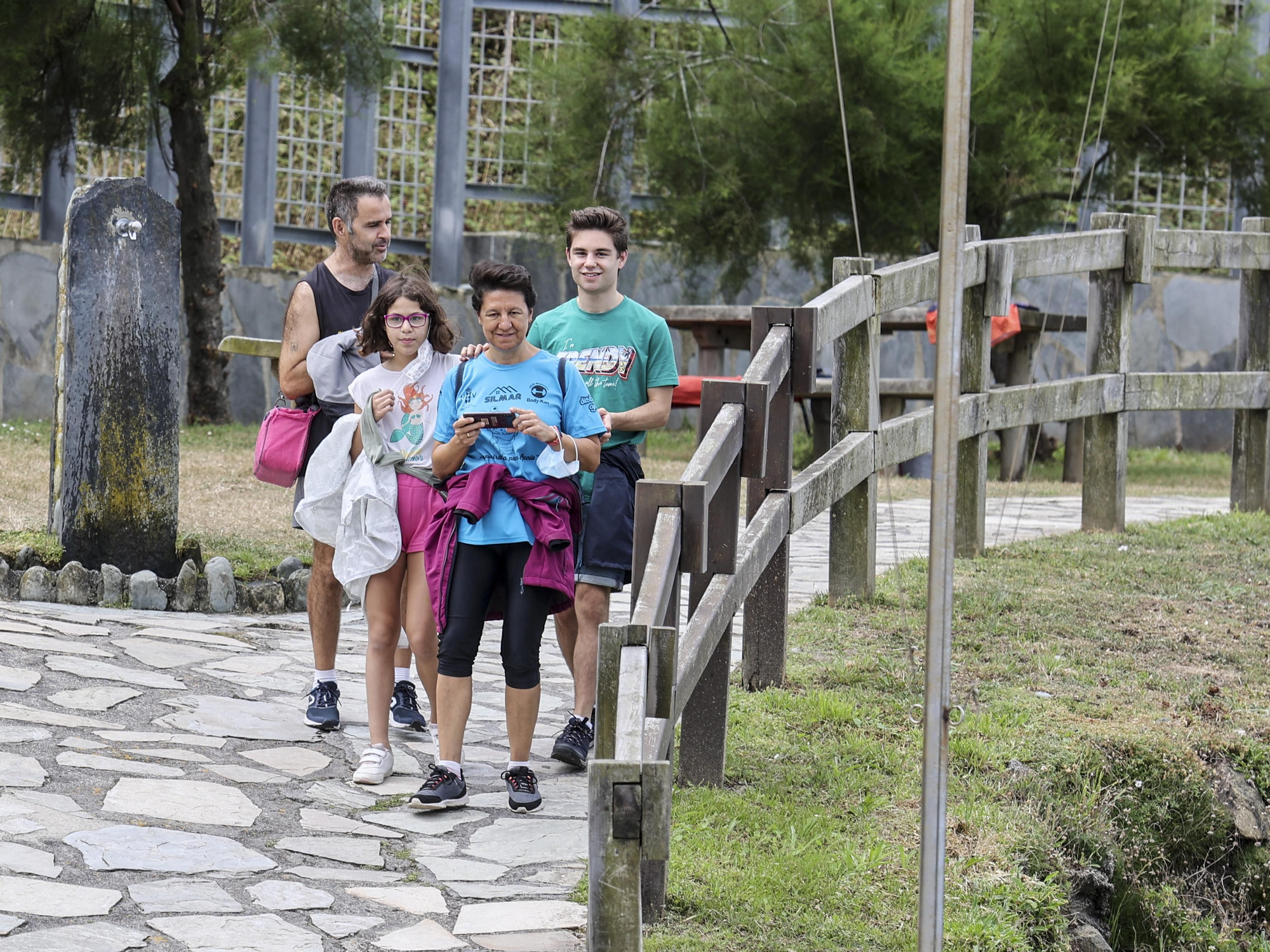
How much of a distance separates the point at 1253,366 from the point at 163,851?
6488 millimetres

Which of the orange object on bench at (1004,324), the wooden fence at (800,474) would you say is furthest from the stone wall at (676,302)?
the wooden fence at (800,474)

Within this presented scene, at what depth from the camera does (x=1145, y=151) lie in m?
11.9

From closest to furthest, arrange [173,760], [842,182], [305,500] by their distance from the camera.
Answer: [173,760], [305,500], [842,182]

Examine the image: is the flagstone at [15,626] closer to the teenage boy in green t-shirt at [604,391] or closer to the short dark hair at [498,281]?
the teenage boy in green t-shirt at [604,391]

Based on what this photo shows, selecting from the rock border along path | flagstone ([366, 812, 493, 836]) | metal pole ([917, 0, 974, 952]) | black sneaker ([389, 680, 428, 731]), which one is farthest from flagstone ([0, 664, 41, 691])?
metal pole ([917, 0, 974, 952])

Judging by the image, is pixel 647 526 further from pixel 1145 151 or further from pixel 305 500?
pixel 1145 151

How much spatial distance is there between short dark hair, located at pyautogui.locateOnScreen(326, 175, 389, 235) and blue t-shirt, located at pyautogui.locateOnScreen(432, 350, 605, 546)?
833mm

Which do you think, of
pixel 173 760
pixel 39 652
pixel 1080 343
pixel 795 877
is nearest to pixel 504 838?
pixel 795 877

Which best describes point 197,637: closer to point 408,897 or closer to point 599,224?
point 599,224

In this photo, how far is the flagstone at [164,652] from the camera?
5.17m

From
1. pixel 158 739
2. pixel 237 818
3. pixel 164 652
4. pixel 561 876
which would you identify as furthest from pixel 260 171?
pixel 561 876

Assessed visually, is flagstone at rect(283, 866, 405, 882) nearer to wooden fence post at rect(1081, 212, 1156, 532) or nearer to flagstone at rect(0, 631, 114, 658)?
flagstone at rect(0, 631, 114, 658)

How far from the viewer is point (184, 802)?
3.79 metres

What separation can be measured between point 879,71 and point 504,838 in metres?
8.20
